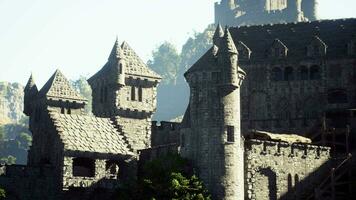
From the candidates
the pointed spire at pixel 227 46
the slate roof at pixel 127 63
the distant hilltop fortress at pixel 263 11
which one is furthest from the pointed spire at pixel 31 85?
the distant hilltop fortress at pixel 263 11

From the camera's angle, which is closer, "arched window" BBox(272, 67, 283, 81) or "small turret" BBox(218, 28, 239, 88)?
"small turret" BBox(218, 28, 239, 88)

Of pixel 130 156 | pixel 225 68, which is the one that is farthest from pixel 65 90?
pixel 225 68

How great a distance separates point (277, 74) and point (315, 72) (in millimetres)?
3929

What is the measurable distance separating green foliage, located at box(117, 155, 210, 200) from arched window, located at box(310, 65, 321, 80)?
25.1 m

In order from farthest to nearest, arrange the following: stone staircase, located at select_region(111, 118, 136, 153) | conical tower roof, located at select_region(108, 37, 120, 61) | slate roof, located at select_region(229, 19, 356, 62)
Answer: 1. slate roof, located at select_region(229, 19, 356, 62)
2. conical tower roof, located at select_region(108, 37, 120, 61)
3. stone staircase, located at select_region(111, 118, 136, 153)

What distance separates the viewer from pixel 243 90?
75.8 metres

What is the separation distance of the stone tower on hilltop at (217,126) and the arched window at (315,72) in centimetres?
2130

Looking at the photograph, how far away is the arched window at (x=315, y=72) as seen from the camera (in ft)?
247

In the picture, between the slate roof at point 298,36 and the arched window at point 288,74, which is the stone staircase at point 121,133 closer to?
the slate roof at point 298,36

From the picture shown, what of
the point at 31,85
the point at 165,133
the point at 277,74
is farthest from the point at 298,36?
the point at 31,85

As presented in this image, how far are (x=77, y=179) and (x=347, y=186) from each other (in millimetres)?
23698

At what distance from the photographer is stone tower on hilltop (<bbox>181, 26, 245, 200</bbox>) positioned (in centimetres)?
5384

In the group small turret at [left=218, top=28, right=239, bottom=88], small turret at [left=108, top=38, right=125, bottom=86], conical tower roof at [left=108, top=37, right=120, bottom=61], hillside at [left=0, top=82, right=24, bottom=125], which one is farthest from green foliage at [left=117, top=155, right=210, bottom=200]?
hillside at [left=0, top=82, right=24, bottom=125]

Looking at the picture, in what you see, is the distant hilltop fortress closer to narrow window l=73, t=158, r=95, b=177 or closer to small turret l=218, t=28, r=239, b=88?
narrow window l=73, t=158, r=95, b=177
